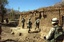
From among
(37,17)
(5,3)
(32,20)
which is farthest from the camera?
(5,3)

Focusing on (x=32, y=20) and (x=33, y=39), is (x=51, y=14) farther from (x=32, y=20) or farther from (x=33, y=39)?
(x=32, y=20)

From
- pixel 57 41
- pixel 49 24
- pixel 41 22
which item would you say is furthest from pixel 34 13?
pixel 57 41

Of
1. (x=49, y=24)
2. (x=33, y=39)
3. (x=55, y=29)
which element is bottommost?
(x=33, y=39)

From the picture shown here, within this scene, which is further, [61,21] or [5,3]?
[5,3]

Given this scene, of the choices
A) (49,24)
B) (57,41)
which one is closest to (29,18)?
(49,24)

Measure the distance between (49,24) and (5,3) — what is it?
22736 mm

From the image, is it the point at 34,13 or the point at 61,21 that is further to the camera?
the point at 34,13

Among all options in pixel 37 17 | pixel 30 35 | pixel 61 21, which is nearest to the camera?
pixel 61 21

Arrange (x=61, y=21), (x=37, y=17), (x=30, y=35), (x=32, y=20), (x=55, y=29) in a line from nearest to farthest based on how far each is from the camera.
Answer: (x=55, y=29) → (x=61, y=21) → (x=30, y=35) → (x=37, y=17) → (x=32, y=20)

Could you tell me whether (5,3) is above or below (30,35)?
above

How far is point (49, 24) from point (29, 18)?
6586 mm

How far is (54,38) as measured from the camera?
607 cm

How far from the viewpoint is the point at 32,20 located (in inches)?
985

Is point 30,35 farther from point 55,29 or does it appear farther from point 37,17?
point 55,29
